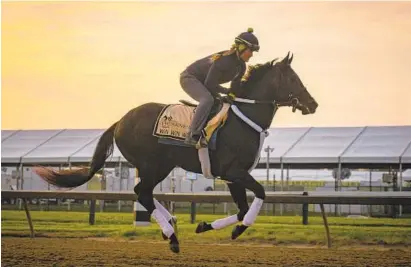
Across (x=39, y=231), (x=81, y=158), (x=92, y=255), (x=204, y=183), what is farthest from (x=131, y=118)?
(x=204, y=183)

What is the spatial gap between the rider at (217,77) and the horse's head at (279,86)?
15 cm

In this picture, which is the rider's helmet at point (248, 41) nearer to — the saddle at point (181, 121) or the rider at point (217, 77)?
the rider at point (217, 77)

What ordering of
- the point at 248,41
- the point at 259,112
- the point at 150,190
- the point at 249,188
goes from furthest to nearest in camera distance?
the point at 150,190 → the point at 259,112 → the point at 248,41 → the point at 249,188

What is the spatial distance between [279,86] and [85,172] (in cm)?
257

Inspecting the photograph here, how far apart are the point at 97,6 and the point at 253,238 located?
4087 millimetres

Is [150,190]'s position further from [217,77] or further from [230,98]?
[217,77]

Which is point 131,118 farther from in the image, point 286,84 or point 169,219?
point 286,84

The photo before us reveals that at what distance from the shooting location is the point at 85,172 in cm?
916

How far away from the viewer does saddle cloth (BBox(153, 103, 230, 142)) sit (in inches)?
321

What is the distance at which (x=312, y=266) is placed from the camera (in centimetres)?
834

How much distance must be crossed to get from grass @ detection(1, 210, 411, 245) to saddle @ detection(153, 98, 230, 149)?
11.6ft

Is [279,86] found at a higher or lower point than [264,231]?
higher

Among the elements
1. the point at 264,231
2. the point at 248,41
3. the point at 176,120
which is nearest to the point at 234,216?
the point at 176,120

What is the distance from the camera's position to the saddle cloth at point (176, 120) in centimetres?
816
